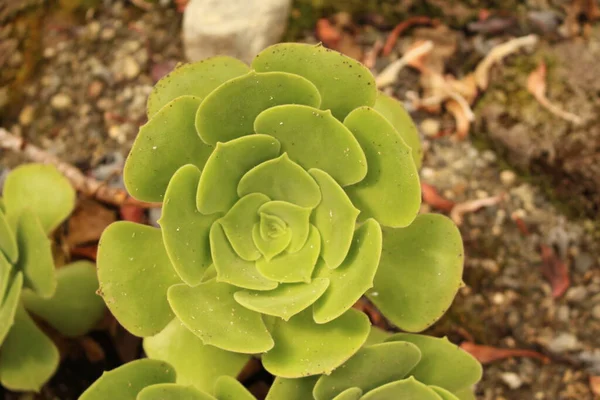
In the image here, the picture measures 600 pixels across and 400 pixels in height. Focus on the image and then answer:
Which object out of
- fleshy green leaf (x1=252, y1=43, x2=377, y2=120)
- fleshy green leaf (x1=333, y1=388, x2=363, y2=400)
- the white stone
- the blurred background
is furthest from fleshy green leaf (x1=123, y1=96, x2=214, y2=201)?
the white stone

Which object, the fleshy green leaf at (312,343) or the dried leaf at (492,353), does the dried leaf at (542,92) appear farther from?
the fleshy green leaf at (312,343)

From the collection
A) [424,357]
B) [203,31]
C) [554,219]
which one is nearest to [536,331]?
[554,219]

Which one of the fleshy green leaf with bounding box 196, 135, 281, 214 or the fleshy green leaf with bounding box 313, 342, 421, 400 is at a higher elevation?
the fleshy green leaf with bounding box 196, 135, 281, 214

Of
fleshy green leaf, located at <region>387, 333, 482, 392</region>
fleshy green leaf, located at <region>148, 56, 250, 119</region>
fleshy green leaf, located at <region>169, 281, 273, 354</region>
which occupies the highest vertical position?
fleshy green leaf, located at <region>148, 56, 250, 119</region>

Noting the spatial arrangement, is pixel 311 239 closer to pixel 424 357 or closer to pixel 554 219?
pixel 424 357

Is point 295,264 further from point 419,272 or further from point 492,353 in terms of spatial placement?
point 492,353

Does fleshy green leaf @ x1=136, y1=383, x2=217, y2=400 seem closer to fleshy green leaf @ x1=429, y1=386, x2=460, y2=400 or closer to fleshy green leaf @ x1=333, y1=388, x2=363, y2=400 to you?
fleshy green leaf @ x1=333, y1=388, x2=363, y2=400

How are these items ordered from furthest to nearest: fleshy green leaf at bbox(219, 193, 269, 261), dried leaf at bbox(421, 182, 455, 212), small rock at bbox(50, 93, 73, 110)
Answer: small rock at bbox(50, 93, 73, 110) → dried leaf at bbox(421, 182, 455, 212) → fleshy green leaf at bbox(219, 193, 269, 261)

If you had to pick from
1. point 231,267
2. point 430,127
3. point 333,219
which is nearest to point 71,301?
point 231,267
